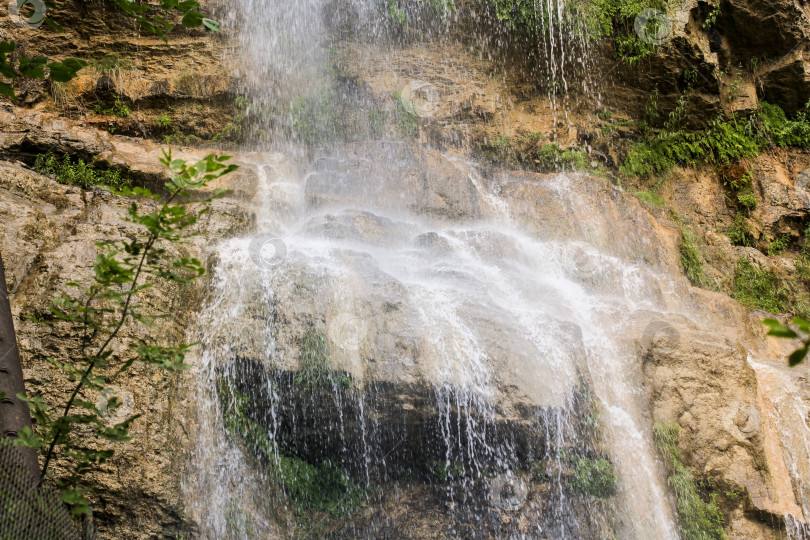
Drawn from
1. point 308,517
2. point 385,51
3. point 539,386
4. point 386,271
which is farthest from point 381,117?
point 308,517

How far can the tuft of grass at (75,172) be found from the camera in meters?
7.33

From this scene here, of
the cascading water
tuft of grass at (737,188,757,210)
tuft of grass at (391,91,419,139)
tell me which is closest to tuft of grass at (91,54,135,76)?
the cascading water

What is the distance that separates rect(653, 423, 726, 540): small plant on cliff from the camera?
5.84m

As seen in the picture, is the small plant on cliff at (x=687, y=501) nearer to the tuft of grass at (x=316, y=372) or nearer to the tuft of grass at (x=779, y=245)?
the tuft of grass at (x=316, y=372)

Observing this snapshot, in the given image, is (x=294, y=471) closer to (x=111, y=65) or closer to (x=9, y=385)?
(x=9, y=385)

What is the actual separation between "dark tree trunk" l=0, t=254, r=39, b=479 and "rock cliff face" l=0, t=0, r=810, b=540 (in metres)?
2.87

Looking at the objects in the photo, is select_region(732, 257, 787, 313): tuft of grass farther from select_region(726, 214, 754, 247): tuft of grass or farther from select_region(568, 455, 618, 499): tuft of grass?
select_region(568, 455, 618, 499): tuft of grass

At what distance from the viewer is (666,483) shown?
6012mm

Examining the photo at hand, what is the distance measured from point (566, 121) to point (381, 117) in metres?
3.38

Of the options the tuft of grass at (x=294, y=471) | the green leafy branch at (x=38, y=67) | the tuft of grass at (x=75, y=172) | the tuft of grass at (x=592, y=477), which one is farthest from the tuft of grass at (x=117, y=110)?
the tuft of grass at (x=592, y=477)

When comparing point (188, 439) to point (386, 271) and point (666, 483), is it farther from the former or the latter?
point (666, 483)

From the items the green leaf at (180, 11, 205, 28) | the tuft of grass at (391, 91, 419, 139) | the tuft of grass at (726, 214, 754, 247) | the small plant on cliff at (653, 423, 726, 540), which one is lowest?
the small plant on cliff at (653, 423, 726, 540)

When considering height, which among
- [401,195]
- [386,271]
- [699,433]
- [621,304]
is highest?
[401,195]

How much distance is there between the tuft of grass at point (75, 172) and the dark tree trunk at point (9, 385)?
559 cm
